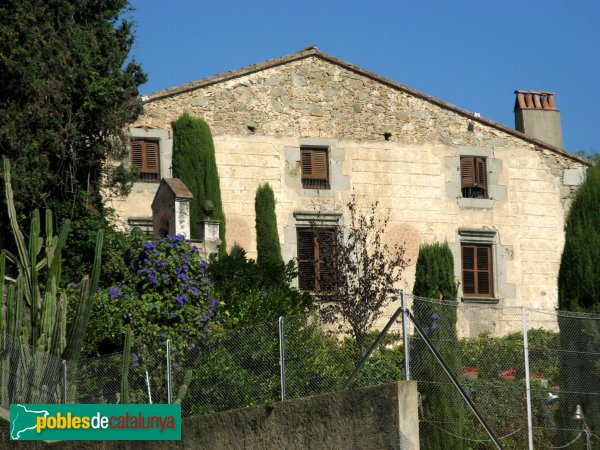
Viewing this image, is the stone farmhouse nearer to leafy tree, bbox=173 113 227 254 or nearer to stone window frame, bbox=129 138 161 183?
stone window frame, bbox=129 138 161 183

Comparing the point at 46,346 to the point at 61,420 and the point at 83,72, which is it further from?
the point at 83,72

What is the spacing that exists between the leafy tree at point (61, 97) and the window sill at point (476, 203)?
8.69 metres

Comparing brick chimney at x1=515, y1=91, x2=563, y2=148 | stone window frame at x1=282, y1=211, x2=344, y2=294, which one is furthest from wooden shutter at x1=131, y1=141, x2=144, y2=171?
brick chimney at x1=515, y1=91, x2=563, y2=148

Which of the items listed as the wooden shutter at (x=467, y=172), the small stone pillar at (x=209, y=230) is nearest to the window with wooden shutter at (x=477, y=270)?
the wooden shutter at (x=467, y=172)

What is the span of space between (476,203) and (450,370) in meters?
18.5

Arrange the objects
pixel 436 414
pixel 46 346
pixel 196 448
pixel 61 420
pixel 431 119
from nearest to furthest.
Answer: pixel 436 414, pixel 196 448, pixel 61 420, pixel 46 346, pixel 431 119

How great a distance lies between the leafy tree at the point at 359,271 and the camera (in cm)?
2619

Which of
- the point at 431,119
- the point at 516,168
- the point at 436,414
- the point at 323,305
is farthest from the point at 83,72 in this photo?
the point at 436,414

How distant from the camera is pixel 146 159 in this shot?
29.0 metres

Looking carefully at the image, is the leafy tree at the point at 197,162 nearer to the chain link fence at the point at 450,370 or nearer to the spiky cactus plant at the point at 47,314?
the spiky cactus plant at the point at 47,314

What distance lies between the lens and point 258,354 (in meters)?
14.1

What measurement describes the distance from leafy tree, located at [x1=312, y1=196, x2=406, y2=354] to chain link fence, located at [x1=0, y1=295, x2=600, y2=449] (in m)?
10.1

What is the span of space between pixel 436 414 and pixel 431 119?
18205 millimetres

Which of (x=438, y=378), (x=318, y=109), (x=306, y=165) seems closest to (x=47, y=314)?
(x=438, y=378)
